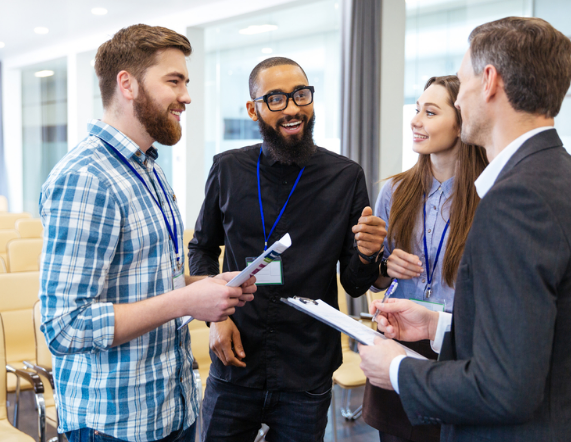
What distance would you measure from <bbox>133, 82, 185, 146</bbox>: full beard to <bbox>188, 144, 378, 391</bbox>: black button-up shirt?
478mm

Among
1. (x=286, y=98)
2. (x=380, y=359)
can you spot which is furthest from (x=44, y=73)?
(x=380, y=359)

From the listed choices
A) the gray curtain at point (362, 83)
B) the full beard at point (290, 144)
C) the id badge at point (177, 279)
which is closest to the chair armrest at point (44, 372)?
the id badge at point (177, 279)

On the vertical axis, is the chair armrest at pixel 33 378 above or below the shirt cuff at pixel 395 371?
below

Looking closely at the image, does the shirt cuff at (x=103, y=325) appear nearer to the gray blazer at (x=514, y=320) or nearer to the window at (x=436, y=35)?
the gray blazer at (x=514, y=320)

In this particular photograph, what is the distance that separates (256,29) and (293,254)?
5.53m

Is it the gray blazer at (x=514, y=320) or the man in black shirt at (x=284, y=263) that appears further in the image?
the man in black shirt at (x=284, y=263)

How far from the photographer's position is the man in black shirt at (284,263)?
1.80m

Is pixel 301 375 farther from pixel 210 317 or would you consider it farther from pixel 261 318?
pixel 210 317

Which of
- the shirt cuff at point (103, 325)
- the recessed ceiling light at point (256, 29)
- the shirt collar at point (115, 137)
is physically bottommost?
the shirt cuff at point (103, 325)

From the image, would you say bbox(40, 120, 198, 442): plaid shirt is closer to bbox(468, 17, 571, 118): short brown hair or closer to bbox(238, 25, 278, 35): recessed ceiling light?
bbox(468, 17, 571, 118): short brown hair

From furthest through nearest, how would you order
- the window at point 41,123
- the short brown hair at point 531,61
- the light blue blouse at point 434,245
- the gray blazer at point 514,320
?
the window at point 41,123 → the light blue blouse at point 434,245 → the short brown hair at point 531,61 → the gray blazer at point 514,320

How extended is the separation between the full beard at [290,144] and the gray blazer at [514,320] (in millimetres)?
953

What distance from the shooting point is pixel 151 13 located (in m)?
7.21

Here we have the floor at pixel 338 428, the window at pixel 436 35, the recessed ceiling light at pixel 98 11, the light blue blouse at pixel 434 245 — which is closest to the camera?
the light blue blouse at pixel 434 245
